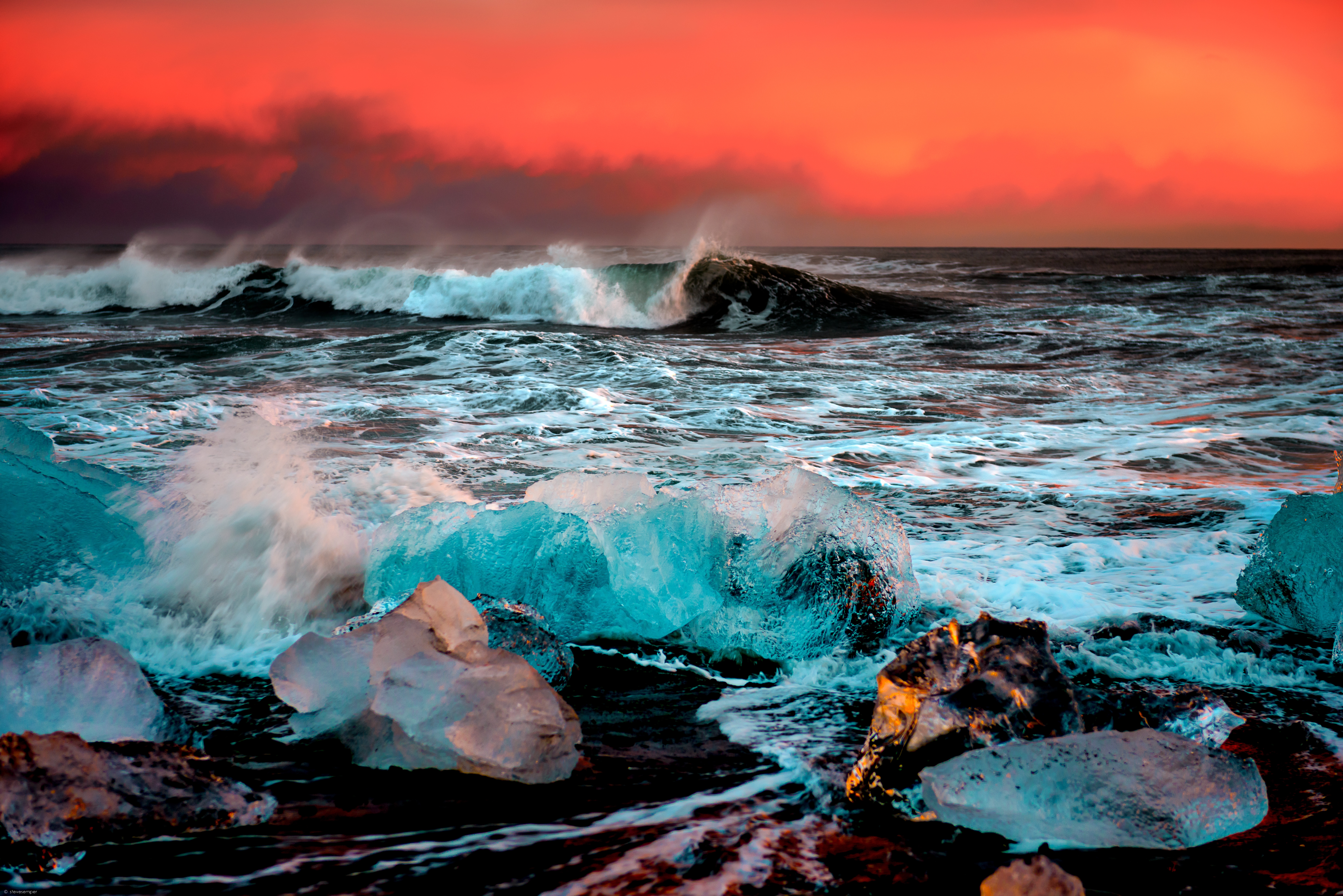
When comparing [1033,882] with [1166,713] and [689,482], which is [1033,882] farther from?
[689,482]

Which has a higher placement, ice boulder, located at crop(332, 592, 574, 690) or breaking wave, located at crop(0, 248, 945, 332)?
breaking wave, located at crop(0, 248, 945, 332)

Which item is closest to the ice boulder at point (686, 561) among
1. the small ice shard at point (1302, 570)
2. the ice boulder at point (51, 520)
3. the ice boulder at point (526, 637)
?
the ice boulder at point (526, 637)

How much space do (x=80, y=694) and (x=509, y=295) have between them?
17405 millimetres

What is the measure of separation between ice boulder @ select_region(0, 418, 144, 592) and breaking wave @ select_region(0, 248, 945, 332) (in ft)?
44.9

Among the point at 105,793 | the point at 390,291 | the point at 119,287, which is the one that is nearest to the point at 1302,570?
the point at 105,793

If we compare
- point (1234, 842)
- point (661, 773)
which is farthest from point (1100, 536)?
point (661, 773)

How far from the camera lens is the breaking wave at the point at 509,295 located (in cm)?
1756

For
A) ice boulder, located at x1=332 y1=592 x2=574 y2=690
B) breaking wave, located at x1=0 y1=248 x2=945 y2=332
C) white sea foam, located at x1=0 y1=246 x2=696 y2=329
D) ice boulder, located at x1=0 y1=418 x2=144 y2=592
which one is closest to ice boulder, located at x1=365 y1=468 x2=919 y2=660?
ice boulder, located at x1=332 y1=592 x2=574 y2=690

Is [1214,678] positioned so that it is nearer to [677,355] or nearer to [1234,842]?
[1234,842]

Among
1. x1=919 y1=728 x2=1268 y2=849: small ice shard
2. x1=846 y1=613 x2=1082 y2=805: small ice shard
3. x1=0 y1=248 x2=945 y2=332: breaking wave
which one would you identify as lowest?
x1=919 y1=728 x2=1268 y2=849: small ice shard

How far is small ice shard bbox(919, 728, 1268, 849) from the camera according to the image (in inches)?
58.7

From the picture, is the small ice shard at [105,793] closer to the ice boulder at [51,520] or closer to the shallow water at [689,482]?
the shallow water at [689,482]

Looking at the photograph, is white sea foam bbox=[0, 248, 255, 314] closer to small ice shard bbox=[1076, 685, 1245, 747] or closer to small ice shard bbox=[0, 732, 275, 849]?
small ice shard bbox=[0, 732, 275, 849]

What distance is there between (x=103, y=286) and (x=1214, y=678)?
24073mm
